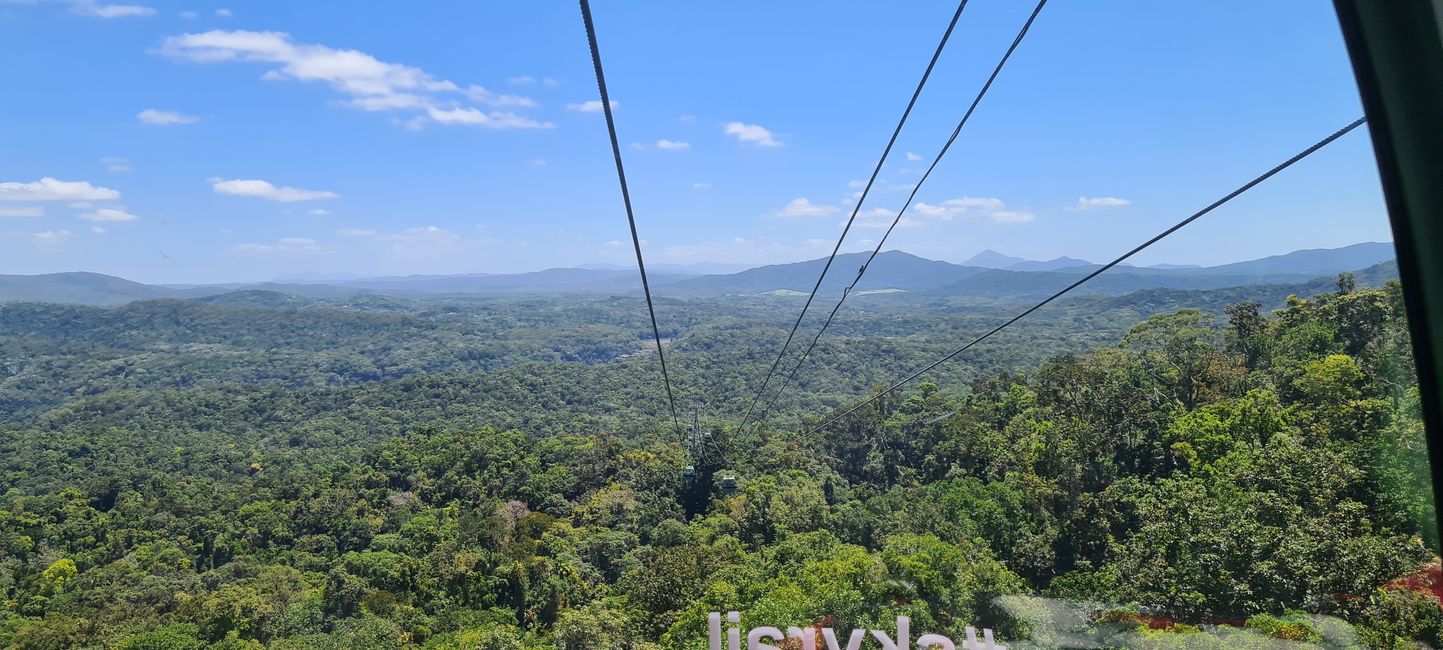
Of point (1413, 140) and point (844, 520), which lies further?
point (844, 520)

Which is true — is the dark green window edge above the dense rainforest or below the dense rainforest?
above

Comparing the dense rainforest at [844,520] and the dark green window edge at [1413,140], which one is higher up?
the dark green window edge at [1413,140]

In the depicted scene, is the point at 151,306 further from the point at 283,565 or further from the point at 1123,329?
the point at 1123,329

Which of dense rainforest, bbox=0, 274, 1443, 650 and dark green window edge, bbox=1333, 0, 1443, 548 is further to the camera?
dense rainforest, bbox=0, 274, 1443, 650

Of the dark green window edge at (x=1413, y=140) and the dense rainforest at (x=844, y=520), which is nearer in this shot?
the dark green window edge at (x=1413, y=140)
